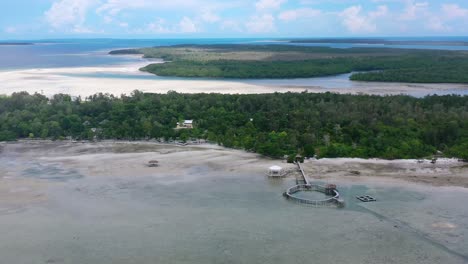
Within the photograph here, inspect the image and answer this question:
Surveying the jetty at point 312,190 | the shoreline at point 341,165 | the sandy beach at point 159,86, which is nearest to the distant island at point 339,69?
the sandy beach at point 159,86

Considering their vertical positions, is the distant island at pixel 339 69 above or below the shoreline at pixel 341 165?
above

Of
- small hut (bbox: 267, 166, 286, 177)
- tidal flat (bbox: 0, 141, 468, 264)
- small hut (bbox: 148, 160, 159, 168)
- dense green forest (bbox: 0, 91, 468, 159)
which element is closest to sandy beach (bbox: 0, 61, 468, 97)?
dense green forest (bbox: 0, 91, 468, 159)

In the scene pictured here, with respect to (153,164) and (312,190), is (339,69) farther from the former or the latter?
(312,190)

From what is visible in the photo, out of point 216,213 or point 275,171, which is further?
point 275,171

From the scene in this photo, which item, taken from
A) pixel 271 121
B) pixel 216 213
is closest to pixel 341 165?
pixel 271 121

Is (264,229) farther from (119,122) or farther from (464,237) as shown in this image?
(119,122)

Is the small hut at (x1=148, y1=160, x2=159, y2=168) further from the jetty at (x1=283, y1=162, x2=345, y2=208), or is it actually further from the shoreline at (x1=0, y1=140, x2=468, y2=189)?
the jetty at (x1=283, y1=162, x2=345, y2=208)

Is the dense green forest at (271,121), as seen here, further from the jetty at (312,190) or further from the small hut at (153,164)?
the small hut at (153,164)
